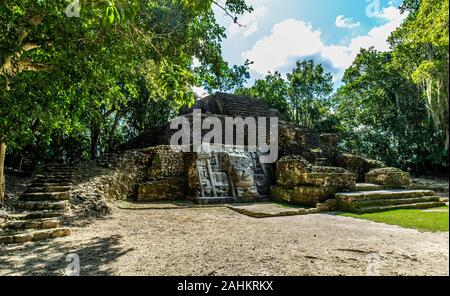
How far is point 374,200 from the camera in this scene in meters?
8.30

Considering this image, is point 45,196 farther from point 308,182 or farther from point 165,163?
point 308,182

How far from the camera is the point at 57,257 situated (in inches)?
148

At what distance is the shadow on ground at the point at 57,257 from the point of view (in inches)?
126

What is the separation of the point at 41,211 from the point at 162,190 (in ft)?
17.5

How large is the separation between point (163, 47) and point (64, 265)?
481cm

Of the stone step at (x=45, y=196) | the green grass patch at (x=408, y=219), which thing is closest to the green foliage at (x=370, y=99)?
the green grass patch at (x=408, y=219)

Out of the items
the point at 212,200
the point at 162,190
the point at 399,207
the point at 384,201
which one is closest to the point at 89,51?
the point at 212,200

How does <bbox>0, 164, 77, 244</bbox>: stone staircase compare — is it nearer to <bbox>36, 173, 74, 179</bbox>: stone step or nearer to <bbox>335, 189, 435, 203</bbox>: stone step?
<bbox>36, 173, 74, 179</bbox>: stone step

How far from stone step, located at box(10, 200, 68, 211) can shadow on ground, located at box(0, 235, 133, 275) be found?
7.83 ft

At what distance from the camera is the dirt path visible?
3.12 meters

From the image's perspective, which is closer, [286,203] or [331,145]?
[286,203]

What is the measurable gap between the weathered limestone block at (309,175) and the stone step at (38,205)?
310 inches

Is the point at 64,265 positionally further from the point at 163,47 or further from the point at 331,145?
the point at 331,145
